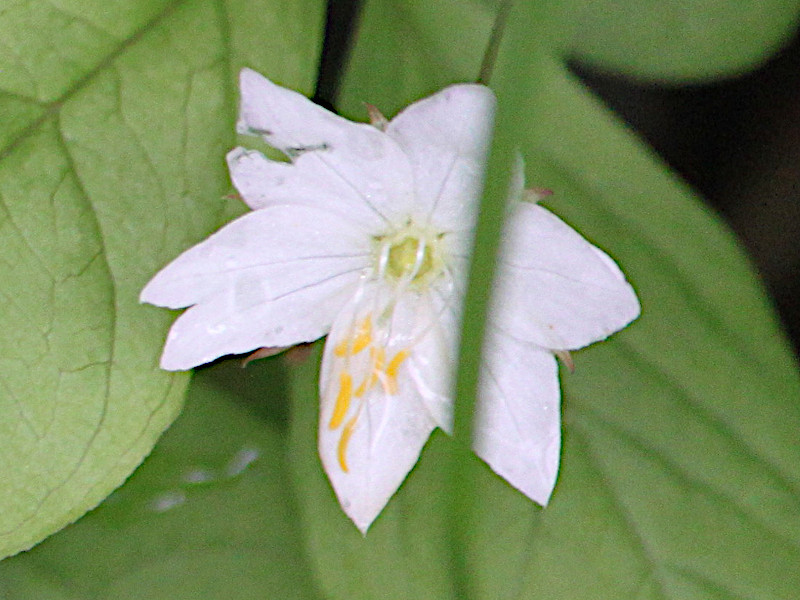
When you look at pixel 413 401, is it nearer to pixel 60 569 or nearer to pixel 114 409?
pixel 114 409

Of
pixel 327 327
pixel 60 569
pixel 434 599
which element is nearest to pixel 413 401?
Result: pixel 327 327

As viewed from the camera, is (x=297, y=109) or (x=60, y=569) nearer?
(x=297, y=109)

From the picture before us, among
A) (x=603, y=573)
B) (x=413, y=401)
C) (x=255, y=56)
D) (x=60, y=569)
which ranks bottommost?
(x=60, y=569)

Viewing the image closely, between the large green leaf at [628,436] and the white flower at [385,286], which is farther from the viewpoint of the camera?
the large green leaf at [628,436]

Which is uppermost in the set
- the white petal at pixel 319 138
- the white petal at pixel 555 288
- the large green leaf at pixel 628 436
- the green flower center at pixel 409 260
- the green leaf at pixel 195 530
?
the white petal at pixel 319 138

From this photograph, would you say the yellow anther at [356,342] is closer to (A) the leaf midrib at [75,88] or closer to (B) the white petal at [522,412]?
(B) the white petal at [522,412]

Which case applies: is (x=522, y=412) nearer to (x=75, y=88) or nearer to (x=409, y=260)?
(x=409, y=260)

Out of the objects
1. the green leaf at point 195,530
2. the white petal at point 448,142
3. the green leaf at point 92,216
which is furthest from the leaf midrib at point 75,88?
the green leaf at point 195,530

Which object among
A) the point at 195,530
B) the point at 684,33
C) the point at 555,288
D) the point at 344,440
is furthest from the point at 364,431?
the point at 684,33
